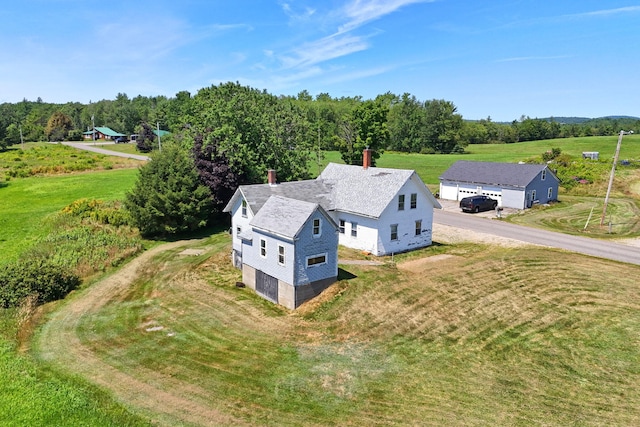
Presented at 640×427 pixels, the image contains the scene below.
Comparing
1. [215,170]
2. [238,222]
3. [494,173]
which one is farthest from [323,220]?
[494,173]

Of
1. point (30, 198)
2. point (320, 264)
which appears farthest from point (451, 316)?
point (30, 198)

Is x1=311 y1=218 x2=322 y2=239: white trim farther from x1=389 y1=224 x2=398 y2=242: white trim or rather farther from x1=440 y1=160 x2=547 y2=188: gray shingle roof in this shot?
x1=440 y1=160 x2=547 y2=188: gray shingle roof

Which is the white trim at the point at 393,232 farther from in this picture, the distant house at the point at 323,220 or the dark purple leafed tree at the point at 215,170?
the dark purple leafed tree at the point at 215,170

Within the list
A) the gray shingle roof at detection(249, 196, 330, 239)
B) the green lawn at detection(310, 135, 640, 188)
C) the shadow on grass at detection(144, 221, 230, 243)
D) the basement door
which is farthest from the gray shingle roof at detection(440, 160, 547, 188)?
the basement door

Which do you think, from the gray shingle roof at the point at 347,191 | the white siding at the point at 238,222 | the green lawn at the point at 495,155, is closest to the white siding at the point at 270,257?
the white siding at the point at 238,222

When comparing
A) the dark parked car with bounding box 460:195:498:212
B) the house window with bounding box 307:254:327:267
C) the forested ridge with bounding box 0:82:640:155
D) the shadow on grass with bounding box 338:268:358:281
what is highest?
the forested ridge with bounding box 0:82:640:155

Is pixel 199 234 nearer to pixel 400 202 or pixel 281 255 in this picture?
pixel 281 255
